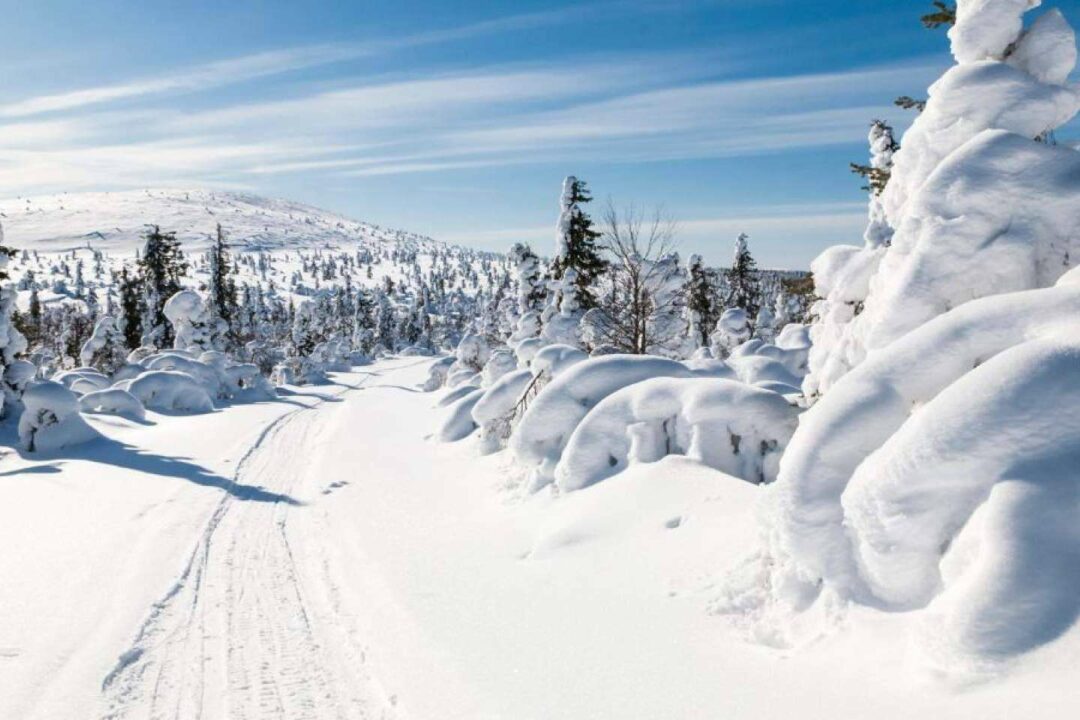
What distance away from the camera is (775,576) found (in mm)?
5945

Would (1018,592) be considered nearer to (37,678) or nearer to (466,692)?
(466,692)

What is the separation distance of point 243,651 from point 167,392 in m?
26.7

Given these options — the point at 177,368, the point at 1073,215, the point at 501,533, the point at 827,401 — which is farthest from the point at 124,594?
the point at 177,368

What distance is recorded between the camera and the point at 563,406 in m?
11.7

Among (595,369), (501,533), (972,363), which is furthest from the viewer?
(595,369)

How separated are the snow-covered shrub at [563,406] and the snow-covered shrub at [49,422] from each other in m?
14.6

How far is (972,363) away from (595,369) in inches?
271

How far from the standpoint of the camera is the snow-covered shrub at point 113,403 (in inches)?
1027

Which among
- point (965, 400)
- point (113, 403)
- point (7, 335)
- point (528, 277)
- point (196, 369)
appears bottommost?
point (113, 403)

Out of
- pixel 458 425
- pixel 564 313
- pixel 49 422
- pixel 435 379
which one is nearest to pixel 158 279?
pixel 435 379

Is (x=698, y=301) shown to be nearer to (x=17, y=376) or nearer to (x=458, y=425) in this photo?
(x=458, y=425)

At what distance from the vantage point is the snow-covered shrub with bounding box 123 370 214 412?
97.8 ft

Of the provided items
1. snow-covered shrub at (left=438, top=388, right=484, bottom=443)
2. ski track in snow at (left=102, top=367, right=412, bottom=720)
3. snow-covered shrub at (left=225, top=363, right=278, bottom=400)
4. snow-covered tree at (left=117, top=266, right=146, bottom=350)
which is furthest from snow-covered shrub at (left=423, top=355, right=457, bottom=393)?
ski track in snow at (left=102, top=367, right=412, bottom=720)

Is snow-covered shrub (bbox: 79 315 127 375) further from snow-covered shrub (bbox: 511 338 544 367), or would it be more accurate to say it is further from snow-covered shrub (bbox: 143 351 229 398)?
snow-covered shrub (bbox: 511 338 544 367)
